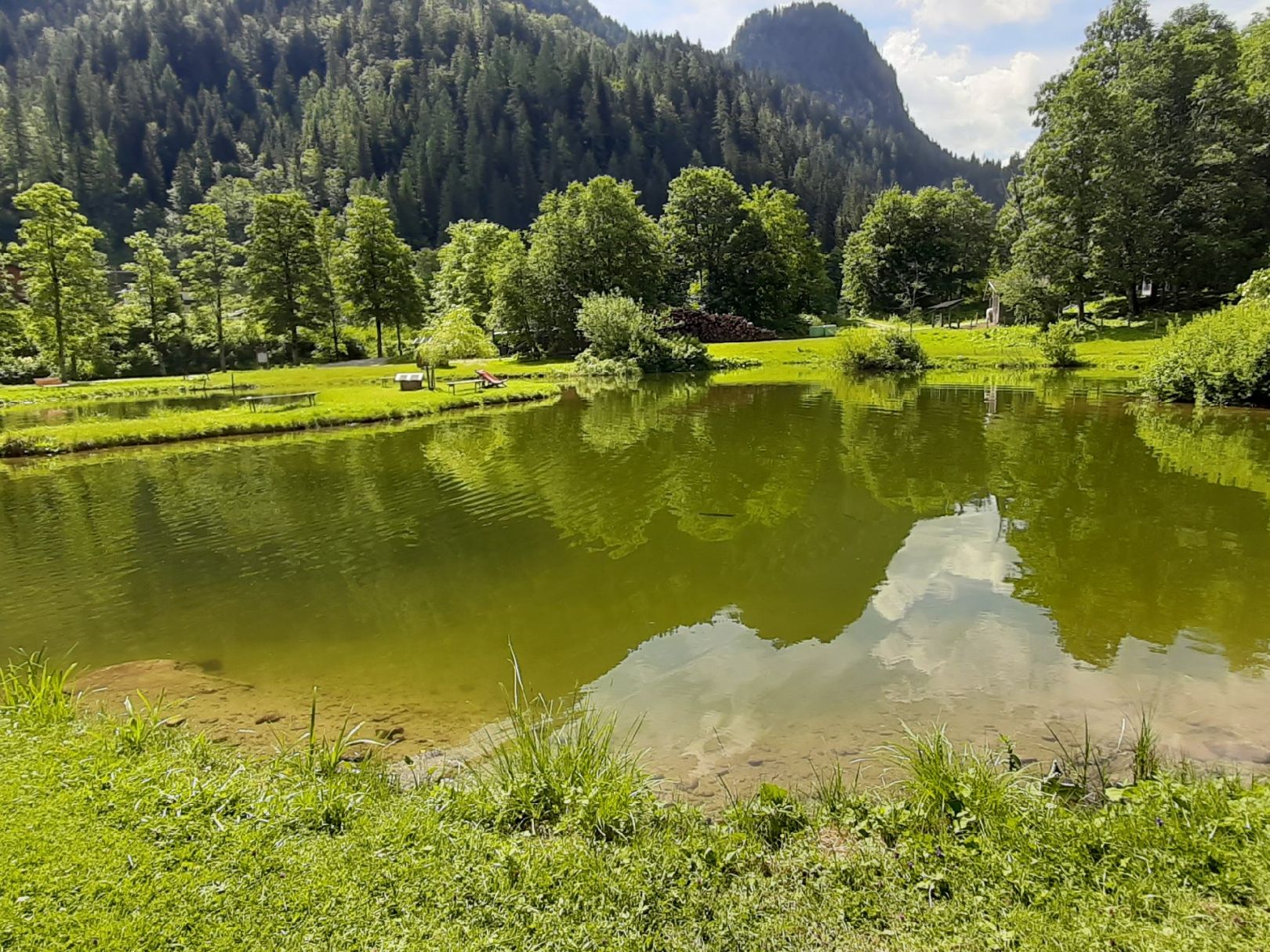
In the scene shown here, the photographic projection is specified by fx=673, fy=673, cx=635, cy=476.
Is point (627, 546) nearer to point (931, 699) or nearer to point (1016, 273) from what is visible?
point (931, 699)

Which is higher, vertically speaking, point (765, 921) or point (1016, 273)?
point (1016, 273)

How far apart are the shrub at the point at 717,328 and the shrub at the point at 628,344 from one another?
15.6 m

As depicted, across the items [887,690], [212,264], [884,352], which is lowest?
[887,690]

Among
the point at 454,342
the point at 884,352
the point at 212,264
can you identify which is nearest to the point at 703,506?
the point at 454,342

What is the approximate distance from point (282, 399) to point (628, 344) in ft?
81.3

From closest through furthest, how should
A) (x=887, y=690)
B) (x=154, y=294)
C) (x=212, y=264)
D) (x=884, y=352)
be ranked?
(x=887, y=690)
(x=884, y=352)
(x=212, y=264)
(x=154, y=294)

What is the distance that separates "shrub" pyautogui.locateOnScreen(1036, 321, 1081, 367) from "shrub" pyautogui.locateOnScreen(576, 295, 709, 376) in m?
23.1

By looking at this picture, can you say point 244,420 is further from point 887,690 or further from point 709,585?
point 887,690

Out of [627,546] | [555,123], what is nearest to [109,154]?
[555,123]

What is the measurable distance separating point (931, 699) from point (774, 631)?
233 centimetres

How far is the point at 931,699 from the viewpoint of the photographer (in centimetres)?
725

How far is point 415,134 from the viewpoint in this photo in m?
166

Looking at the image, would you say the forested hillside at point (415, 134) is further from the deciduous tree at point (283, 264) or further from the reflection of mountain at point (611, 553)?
the reflection of mountain at point (611, 553)

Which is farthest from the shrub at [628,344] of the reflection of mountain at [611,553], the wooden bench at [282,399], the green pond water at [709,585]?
the green pond water at [709,585]
